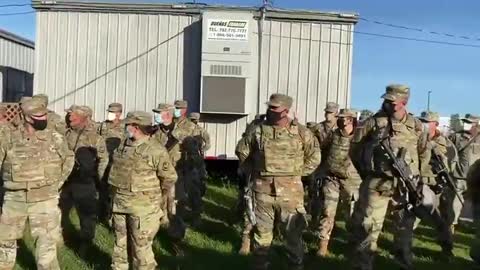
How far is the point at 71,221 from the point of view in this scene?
Answer: 10516 mm

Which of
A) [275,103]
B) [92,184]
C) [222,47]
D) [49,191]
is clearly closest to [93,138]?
[92,184]

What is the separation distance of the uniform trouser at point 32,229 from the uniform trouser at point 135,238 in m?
0.64

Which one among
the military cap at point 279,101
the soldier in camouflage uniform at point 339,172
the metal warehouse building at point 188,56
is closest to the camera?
the military cap at point 279,101

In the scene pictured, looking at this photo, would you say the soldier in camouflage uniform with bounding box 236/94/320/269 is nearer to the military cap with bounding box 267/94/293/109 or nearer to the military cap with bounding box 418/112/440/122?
the military cap with bounding box 267/94/293/109

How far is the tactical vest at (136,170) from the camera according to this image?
7.20 metres

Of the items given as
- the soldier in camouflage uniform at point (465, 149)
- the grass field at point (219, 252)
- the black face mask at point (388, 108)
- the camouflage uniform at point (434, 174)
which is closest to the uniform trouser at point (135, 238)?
the grass field at point (219, 252)

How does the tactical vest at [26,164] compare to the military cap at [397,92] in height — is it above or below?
below

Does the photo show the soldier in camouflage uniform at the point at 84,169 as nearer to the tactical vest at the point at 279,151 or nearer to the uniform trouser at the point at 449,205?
the tactical vest at the point at 279,151

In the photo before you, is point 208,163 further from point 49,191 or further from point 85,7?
point 49,191

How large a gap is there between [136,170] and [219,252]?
2493 mm

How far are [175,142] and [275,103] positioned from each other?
3606 mm

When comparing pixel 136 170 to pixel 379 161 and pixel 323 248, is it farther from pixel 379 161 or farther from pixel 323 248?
pixel 323 248

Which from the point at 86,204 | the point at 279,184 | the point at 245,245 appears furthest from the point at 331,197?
the point at 86,204

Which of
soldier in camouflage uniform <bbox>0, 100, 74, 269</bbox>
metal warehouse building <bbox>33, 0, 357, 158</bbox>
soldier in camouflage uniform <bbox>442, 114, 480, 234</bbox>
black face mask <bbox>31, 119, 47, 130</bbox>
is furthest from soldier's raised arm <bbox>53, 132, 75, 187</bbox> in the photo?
metal warehouse building <bbox>33, 0, 357, 158</bbox>
